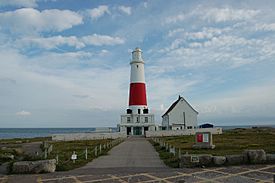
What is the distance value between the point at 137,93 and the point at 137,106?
2339mm

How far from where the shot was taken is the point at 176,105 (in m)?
59.0

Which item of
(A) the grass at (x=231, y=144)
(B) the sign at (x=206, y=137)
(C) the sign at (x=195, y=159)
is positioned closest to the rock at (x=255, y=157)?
(C) the sign at (x=195, y=159)

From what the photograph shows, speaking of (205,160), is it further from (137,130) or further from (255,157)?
(137,130)

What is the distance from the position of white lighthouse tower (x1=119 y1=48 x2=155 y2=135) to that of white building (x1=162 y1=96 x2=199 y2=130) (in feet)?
15.5

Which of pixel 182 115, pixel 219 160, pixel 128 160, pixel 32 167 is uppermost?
pixel 182 115

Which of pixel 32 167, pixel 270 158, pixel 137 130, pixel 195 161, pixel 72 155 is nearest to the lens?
pixel 32 167

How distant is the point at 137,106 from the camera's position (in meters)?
54.7

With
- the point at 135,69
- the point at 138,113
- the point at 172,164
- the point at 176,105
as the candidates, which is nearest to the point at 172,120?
the point at 176,105

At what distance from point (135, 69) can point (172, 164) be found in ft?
133

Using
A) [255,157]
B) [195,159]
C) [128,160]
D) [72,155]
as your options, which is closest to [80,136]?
[128,160]

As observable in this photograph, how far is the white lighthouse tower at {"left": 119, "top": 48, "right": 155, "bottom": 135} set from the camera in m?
54.4

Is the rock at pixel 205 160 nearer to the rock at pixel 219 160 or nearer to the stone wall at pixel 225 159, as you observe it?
the stone wall at pixel 225 159

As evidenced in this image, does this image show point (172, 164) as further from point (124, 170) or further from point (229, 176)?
point (229, 176)

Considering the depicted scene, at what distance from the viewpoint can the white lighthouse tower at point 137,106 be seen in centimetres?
5441
